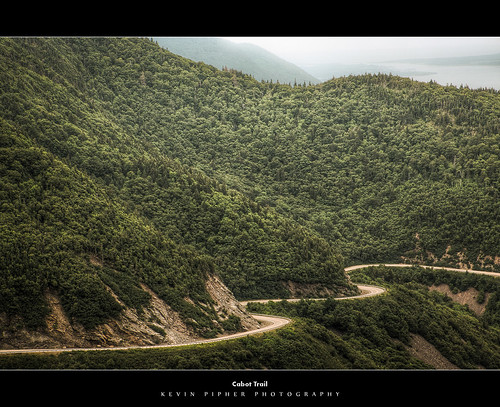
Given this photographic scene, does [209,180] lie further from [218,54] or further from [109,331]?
[218,54]

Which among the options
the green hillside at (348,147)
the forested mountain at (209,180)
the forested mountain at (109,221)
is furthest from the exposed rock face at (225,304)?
the green hillside at (348,147)

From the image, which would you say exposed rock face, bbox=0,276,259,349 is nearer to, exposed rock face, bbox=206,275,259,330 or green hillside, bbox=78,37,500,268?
exposed rock face, bbox=206,275,259,330

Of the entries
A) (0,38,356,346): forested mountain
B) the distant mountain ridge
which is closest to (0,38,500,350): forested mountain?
(0,38,356,346): forested mountain

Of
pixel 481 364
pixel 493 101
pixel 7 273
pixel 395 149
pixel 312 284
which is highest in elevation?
pixel 493 101

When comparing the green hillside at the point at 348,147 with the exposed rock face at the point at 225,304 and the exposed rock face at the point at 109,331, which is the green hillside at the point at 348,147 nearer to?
the exposed rock face at the point at 225,304

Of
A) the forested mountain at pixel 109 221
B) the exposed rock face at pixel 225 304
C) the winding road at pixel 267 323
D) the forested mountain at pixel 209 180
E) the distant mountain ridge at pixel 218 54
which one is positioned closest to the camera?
the winding road at pixel 267 323
